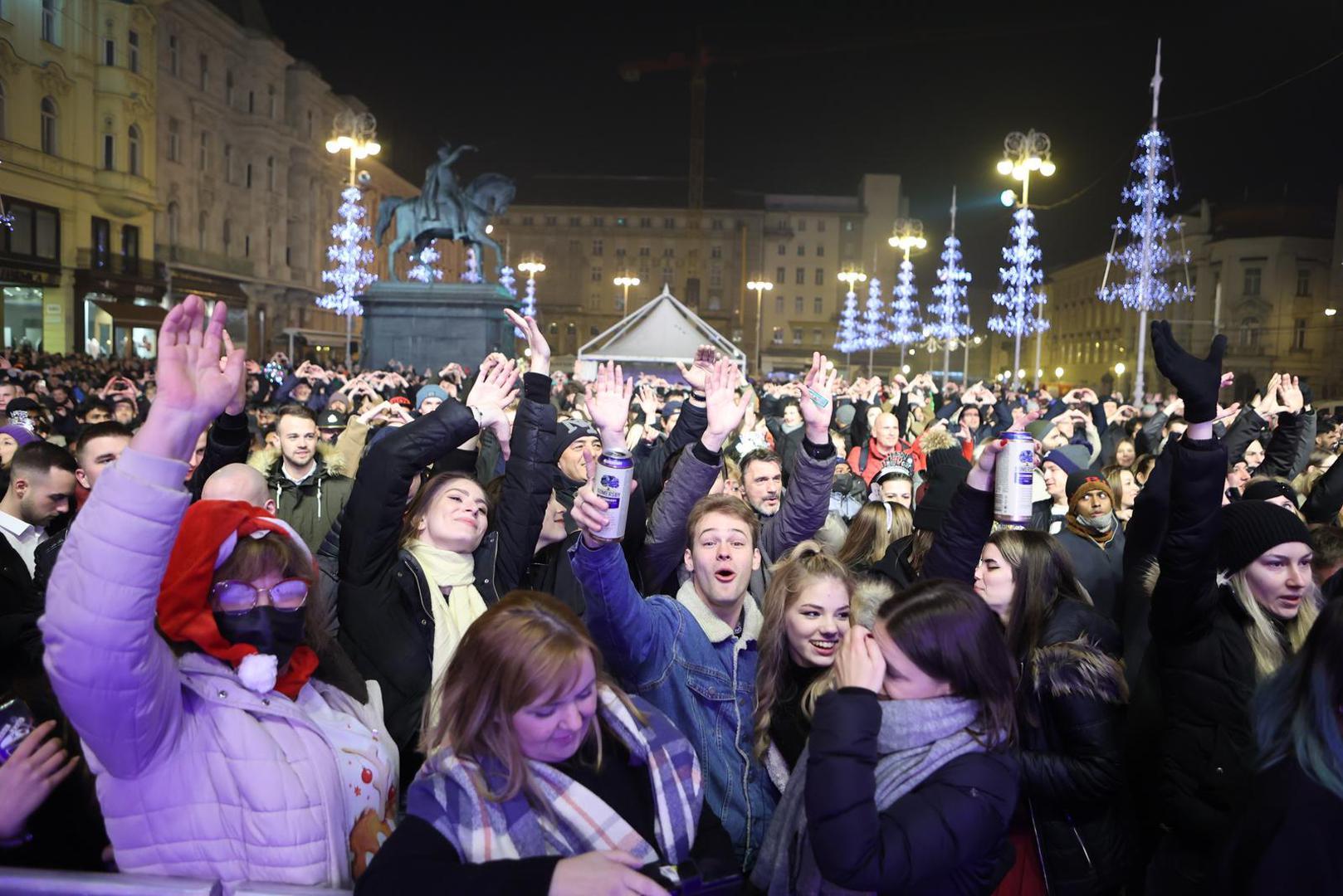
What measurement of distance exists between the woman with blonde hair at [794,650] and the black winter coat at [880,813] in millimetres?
642

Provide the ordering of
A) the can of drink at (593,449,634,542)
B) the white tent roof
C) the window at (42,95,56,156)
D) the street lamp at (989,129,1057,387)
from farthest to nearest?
the window at (42,95,56,156)
the white tent roof
the street lamp at (989,129,1057,387)
the can of drink at (593,449,634,542)

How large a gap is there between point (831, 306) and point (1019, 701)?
112m

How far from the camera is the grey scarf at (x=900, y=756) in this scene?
259 cm

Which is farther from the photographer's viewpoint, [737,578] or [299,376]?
[299,376]

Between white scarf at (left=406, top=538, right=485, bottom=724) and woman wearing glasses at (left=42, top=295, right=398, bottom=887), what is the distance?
0.89 m

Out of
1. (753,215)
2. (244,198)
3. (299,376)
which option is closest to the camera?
(299,376)

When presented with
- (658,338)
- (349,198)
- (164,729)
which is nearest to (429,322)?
(349,198)

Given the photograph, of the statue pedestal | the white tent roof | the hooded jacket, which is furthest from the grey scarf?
the statue pedestal

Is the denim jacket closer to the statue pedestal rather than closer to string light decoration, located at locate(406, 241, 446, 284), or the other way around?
the statue pedestal

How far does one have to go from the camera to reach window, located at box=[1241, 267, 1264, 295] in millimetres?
59250

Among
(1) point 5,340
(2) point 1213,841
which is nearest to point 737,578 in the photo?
(2) point 1213,841

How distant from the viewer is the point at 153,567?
2199mm

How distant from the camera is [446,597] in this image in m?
3.95

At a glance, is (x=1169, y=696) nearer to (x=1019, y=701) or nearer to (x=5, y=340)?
(x=1019, y=701)
